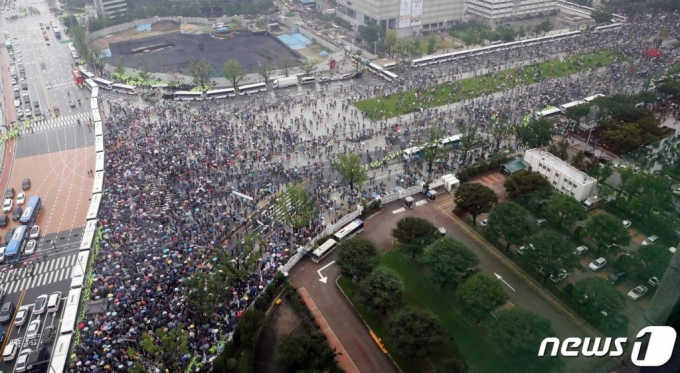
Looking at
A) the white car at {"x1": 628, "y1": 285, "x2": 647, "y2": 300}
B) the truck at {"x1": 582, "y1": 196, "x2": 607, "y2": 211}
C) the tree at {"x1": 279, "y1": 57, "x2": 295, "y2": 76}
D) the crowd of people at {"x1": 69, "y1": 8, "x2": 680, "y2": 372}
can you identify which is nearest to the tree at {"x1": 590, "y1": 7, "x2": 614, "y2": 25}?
the crowd of people at {"x1": 69, "y1": 8, "x2": 680, "y2": 372}

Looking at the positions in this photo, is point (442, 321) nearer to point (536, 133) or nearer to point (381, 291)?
point (381, 291)

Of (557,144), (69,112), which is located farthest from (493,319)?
(69,112)

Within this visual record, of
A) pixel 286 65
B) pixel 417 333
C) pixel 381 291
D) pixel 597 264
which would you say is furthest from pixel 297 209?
pixel 286 65

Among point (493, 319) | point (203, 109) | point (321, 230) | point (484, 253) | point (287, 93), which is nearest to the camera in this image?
point (493, 319)

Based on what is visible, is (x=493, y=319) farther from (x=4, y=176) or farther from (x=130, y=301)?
(x=4, y=176)

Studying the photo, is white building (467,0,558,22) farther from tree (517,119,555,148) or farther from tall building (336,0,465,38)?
tree (517,119,555,148)

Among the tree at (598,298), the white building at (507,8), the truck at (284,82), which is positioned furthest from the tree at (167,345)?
the white building at (507,8)
